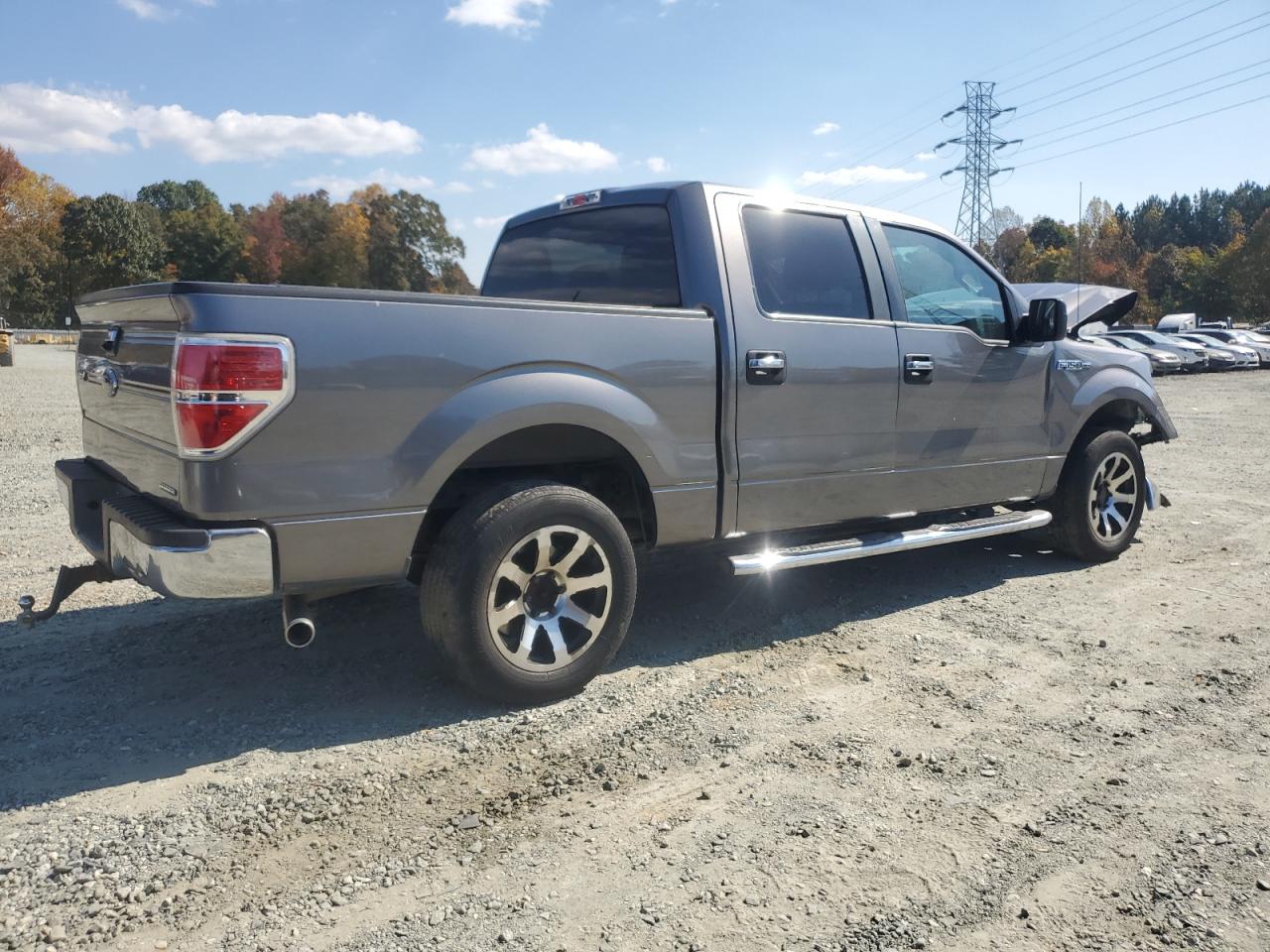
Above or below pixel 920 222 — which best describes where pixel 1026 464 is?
below

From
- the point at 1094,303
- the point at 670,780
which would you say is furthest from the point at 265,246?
the point at 670,780

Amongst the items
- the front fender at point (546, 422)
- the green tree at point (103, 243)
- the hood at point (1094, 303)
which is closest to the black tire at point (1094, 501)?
the hood at point (1094, 303)

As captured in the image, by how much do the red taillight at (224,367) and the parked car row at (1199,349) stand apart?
32558 mm

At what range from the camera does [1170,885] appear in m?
2.56

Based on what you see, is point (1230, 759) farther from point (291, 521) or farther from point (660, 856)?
point (291, 521)

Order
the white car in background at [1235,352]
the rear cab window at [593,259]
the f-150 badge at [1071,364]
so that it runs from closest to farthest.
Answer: the rear cab window at [593,259]
the f-150 badge at [1071,364]
the white car in background at [1235,352]

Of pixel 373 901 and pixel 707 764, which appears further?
pixel 707 764

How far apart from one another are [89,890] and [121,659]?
1.88 m

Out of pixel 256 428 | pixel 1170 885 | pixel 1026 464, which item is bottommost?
pixel 1170 885

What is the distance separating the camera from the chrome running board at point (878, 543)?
424 cm

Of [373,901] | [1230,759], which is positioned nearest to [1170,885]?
[1230,759]

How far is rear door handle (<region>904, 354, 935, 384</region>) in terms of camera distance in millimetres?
4785

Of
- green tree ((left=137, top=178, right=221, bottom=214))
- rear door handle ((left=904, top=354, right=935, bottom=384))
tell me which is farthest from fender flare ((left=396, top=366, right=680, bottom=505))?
green tree ((left=137, top=178, right=221, bottom=214))

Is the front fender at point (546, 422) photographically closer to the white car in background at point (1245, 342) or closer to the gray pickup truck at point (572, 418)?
the gray pickup truck at point (572, 418)
